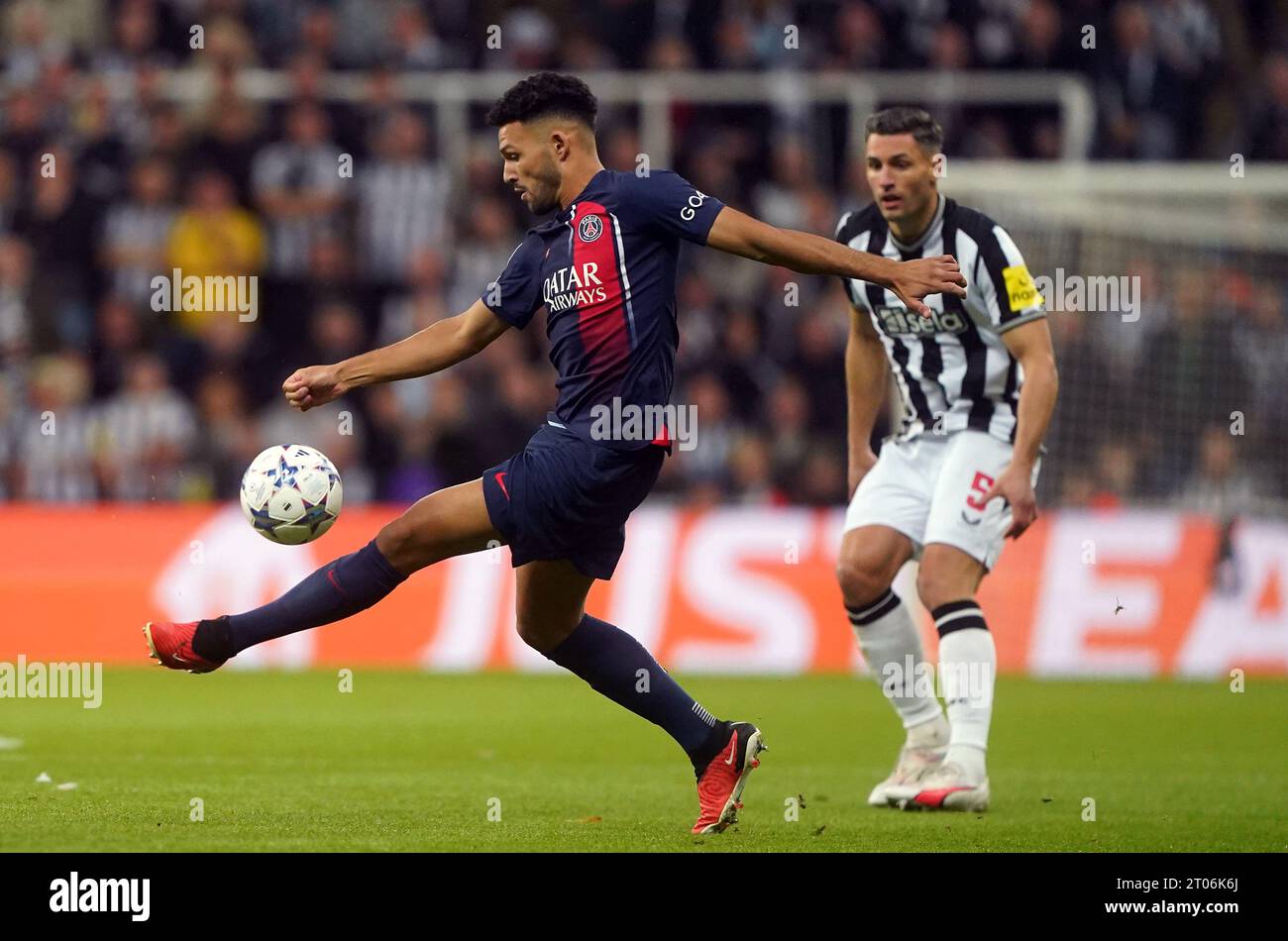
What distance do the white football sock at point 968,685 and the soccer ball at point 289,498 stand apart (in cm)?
237

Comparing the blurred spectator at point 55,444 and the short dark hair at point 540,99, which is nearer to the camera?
the short dark hair at point 540,99

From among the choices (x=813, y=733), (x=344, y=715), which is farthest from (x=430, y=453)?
(x=813, y=733)

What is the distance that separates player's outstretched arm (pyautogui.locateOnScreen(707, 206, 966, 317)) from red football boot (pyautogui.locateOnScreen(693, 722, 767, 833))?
154cm

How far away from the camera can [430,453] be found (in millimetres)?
14898

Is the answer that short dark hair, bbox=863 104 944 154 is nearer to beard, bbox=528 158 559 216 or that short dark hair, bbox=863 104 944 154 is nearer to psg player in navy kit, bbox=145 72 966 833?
psg player in navy kit, bbox=145 72 966 833

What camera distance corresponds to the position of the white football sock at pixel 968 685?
7.35 m

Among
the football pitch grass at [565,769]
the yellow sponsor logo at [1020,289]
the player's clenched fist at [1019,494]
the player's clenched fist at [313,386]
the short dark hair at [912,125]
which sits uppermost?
the short dark hair at [912,125]

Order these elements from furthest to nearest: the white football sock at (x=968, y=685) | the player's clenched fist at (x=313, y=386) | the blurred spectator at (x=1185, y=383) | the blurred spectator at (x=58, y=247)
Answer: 1. the blurred spectator at (x=58, y=247)
2. the blurred spectator at (x=1185, y=383)
3. the white football sock at (x=968, y=685)
4. the player's clenched fist at (x=313, y=386)

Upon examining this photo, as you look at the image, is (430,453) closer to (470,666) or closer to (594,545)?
(470,666)

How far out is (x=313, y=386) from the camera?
6.45 meters

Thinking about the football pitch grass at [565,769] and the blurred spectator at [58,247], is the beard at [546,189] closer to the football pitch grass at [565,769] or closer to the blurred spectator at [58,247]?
the football pitch grass at [565,769]

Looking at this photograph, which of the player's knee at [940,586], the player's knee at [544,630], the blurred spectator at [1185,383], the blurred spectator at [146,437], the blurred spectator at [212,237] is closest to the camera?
the player's knee at [544,630]

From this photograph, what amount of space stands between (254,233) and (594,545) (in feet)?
32.4

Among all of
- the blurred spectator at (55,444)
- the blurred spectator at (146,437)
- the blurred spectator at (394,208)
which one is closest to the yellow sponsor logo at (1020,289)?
the blurred spectator at (146,437)
